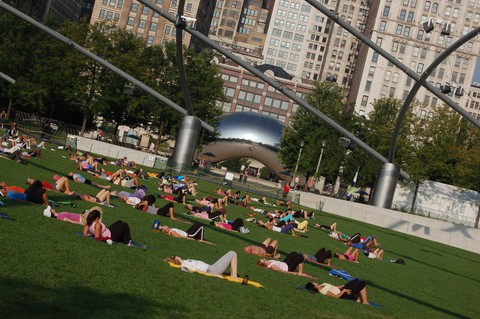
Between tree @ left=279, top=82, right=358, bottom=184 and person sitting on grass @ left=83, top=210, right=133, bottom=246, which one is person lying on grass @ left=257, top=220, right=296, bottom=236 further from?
tree @ left=279, top=82, right=358, bottom=184

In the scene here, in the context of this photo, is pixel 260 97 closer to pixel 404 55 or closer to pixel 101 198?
pixel 404 55

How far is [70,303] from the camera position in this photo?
9781 mm

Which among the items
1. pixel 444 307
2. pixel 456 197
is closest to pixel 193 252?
pixel 444 307

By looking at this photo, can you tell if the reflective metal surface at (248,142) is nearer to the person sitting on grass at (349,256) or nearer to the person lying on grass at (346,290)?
the person sitting on grass at (349,256)

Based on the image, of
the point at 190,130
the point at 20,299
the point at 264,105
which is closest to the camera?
the point at 20,299

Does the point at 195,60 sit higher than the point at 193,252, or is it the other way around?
the point at 195,60

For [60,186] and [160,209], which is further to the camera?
[160,209]

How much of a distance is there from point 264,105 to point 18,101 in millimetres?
91225

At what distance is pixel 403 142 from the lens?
82562mm

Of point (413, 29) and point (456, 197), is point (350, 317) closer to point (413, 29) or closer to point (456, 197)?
point (456, 197)

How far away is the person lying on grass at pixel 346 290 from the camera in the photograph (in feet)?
51.9

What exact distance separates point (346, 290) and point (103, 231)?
5075 mm

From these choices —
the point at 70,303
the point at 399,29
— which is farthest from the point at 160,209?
the point at 399,29

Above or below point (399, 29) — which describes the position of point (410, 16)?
above
